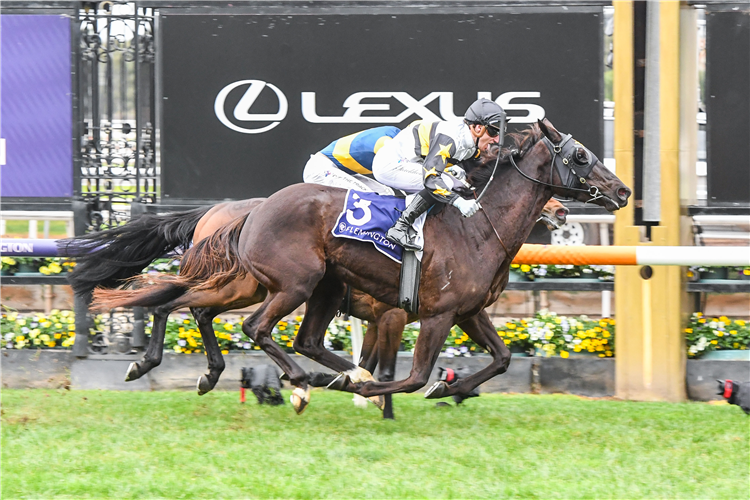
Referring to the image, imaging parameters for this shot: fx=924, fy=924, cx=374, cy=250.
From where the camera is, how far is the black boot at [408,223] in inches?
205

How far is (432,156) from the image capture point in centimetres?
512

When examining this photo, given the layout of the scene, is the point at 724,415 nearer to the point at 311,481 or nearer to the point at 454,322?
the point at 454,322

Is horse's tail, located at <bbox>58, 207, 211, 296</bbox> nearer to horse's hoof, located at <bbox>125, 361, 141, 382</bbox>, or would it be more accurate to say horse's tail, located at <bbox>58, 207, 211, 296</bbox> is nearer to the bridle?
horse's hoof, located at <bbox>125, 361, 141, 382</bbox>

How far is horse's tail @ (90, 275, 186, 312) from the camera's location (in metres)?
5.98

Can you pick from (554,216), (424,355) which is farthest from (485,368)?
(554,216)

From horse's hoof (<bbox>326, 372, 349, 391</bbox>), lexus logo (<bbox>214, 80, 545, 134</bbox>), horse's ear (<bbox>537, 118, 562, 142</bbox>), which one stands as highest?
lexus logo (<bbox>214, 80, 545, 134</bbox>)

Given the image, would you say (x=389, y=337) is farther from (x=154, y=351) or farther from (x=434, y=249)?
(x=154, y=351)

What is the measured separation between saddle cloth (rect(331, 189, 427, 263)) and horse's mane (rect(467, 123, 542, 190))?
18.9 inches

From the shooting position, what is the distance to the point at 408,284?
5.33m

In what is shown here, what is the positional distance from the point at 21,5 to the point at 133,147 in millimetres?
1452

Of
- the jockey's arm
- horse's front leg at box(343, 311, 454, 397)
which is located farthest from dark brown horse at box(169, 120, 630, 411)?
the jockey's arm

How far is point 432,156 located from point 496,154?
591mm

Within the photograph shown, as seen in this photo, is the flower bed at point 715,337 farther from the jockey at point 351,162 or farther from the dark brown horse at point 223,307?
the jockey at point 351,162

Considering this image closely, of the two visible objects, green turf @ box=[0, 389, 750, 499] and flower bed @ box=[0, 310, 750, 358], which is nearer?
green turf @ box=[0, 389, 750, 499]
